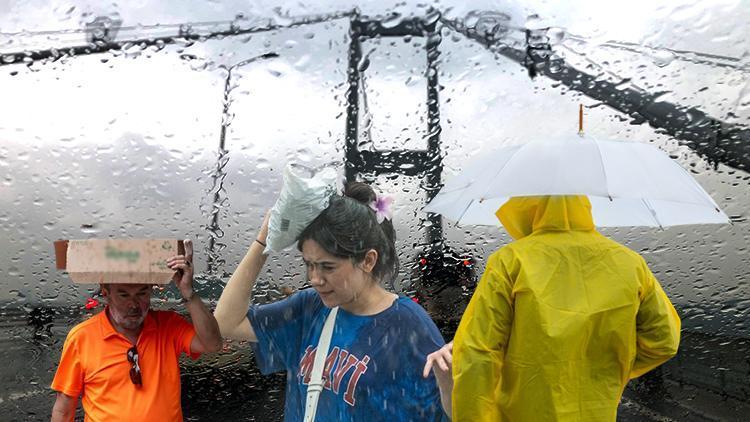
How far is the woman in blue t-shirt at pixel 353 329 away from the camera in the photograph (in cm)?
148

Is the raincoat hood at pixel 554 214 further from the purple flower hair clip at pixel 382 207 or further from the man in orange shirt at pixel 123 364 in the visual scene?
the man in orange shirt at pixel 123 364

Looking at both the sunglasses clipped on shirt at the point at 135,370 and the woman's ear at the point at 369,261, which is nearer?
the woman's ear at the point at 369,261

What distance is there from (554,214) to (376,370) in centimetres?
60

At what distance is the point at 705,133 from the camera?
8.95 feet

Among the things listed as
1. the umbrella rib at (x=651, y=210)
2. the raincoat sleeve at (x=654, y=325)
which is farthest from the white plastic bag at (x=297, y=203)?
the umbrella rib at (x=651, y=210)

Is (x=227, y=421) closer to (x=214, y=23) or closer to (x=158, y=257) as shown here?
(x=158, y=257)

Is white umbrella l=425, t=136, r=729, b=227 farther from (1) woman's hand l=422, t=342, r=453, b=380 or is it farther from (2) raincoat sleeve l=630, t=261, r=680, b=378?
(1) woman's hand l=422, t=342, r=453, b=380

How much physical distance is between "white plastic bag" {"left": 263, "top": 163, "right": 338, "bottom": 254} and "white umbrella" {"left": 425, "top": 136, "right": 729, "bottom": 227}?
0.36 metres

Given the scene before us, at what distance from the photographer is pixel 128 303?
75.0 inches

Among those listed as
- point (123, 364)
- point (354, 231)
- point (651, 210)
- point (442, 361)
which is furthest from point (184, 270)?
point (651, 210)

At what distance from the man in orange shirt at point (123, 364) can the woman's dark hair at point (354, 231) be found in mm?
521

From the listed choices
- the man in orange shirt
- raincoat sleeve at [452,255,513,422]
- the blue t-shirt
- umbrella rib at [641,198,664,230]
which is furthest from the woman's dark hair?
umbrella rib at [641,198,664,230]

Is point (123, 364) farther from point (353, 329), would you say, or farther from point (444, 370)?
point (444, 370)

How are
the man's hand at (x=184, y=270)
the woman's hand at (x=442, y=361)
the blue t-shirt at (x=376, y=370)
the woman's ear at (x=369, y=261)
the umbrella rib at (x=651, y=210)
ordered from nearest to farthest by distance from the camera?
the woman's hand at (x=442, y=361), the blue t-shirt at (x=376, y=370), the woman's ear at (x=369, y=261), the man's hand at (x=184, y=270), the umbrella rib at (x=651, y=210)
